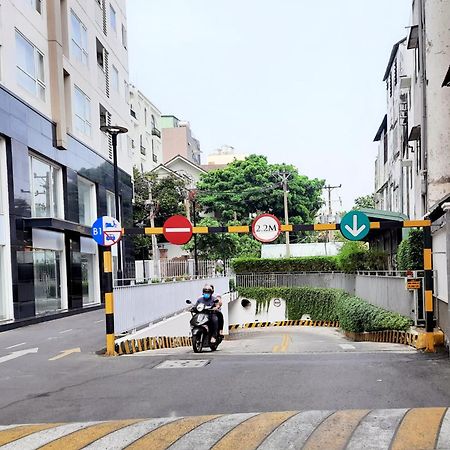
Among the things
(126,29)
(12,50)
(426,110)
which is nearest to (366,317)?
(426,110)

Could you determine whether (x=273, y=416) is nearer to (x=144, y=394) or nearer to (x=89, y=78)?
(x=144, y=394)

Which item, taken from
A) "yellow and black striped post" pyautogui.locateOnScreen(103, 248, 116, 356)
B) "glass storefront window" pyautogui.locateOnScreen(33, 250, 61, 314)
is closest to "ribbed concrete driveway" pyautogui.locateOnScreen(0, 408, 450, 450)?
"yellow and black striped post" pyautogui.locateOnScreen(103, 248, 116, 356)

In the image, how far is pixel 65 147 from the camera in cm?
2178

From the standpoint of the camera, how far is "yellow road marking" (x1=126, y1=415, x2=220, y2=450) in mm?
4867

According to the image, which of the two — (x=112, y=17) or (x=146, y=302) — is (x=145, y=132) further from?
(x=146, y=302)

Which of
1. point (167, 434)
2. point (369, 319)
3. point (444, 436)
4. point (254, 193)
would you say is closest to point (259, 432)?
point (167, 434)

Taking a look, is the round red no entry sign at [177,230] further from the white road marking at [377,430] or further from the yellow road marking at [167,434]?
the white road marking at [377,430]

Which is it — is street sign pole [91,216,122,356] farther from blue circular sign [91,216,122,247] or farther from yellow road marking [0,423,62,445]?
yellow road marking [0,423,62,445]

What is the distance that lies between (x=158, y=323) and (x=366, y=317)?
20.6ft

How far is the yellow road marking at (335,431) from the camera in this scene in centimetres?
472

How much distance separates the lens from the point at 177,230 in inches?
437

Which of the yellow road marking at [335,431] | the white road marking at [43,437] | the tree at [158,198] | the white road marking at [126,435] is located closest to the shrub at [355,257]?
the yellow road marking at [335,431]

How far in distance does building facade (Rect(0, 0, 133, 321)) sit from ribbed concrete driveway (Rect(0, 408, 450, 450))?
12694mm

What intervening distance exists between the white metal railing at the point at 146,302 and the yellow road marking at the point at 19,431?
18.5 ft
